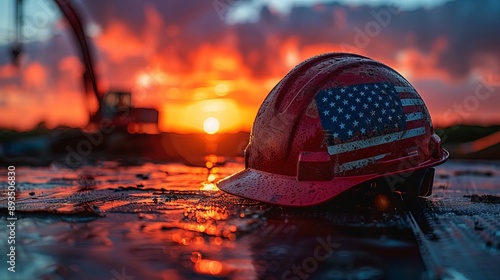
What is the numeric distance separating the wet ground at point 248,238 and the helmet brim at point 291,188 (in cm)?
12

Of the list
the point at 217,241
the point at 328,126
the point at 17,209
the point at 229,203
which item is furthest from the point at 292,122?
the point at 17,209

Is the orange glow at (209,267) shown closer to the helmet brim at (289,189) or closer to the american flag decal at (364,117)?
the helmet brim at (289,189)

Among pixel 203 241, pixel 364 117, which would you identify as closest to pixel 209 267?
pixel 203 241

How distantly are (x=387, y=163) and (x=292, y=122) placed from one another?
0.98 metres

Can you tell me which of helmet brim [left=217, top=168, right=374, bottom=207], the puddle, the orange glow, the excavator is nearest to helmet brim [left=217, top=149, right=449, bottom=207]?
helmet brim [left=217, top=168, right=374, bottom=207]

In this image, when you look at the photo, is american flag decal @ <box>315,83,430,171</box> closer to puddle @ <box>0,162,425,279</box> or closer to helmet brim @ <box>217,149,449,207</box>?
helmet brim @ <box>217,149,449,207</box>

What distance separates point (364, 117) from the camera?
4.80 metres

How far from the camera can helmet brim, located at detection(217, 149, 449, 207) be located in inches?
176

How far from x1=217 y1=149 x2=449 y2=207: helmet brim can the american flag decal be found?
189 mm

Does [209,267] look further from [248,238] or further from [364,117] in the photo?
[364,117]

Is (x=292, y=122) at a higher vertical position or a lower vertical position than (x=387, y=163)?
higher

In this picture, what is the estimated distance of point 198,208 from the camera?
4.88 meters

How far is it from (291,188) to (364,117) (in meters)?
0.98

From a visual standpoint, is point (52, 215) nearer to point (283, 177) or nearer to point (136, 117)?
point (283, 177)
